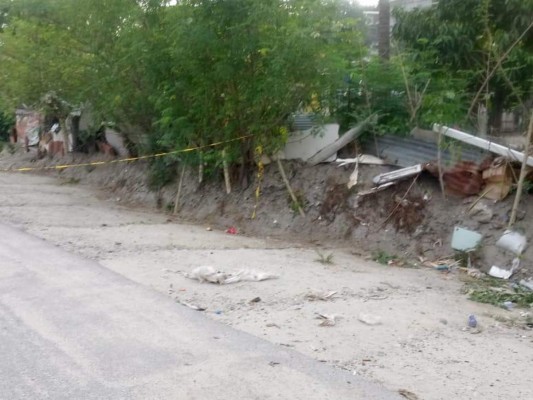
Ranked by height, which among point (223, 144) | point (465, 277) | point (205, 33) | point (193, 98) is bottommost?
point (465, 277)

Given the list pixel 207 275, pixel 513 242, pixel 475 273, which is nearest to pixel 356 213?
pixel 475 273

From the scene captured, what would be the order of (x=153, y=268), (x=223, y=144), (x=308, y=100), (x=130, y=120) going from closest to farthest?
(x=153, y=268) → (x=308, y=100) → (x=223, y=144) → (x=130, y=120)

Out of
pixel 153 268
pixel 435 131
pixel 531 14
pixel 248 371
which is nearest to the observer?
pixel 248 371

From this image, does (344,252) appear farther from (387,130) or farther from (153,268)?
(153,268)

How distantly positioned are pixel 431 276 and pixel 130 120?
33.6 ft

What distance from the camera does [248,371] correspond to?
5781 mm

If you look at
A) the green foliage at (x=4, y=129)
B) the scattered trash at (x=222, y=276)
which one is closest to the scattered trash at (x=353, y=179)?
the scattered trash at (x=222, y=276)

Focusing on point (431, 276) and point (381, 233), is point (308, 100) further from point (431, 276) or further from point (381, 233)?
point (431, 276)

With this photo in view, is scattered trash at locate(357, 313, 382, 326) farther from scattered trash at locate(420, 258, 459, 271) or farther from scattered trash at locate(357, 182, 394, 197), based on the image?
scattered trash at locate(357, 182, 394, 197)

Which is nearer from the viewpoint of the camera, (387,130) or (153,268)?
(153,268)

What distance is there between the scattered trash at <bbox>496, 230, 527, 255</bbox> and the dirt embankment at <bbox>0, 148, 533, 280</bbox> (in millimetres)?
105

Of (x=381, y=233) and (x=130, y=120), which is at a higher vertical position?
(x=130, y=120)

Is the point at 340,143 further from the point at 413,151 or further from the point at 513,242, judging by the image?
the point at 513,242

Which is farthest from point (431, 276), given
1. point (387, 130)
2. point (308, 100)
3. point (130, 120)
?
point (130, 120)
